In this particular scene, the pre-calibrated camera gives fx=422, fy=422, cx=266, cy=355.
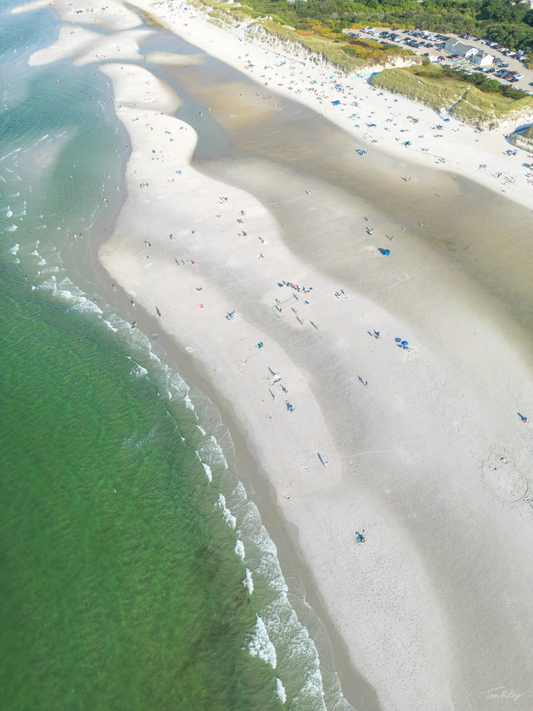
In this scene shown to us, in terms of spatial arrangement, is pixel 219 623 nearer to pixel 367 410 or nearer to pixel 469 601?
pixel 469 601

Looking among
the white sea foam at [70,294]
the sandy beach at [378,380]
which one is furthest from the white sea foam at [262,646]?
the white sea foam at [70,294]

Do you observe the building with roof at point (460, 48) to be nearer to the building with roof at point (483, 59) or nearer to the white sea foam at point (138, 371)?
the building with roof at point (483, 59)

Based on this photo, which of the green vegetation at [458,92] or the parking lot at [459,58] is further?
the parking lot at [459,58]

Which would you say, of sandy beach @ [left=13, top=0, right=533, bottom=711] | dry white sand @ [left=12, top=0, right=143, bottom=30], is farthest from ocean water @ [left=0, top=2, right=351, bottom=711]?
dry white sand @ [left=12, top=0, right=143, bottom=30]

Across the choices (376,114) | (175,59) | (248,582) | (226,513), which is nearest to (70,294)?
(226,513)

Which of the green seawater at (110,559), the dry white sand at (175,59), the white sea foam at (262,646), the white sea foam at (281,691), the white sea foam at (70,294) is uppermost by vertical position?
the dry white sand at (175,59)

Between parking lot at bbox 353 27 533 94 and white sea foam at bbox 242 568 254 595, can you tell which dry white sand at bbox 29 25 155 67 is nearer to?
parking lot at bbox 353 27 533 94
